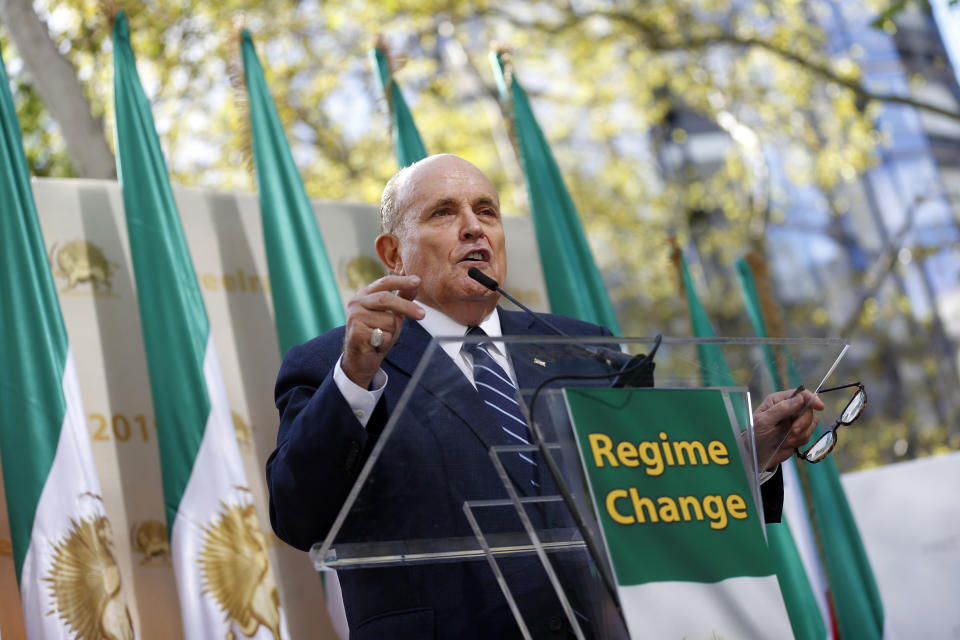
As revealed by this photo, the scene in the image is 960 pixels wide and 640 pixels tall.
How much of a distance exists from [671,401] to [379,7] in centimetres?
963

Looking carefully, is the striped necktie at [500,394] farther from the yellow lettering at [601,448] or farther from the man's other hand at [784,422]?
the man's other hand at [784,422]

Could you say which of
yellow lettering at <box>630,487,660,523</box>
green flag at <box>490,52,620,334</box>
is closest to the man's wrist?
yellow lettering at <box>630,487,660,523</box>

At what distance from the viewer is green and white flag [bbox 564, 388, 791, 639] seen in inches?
64.3

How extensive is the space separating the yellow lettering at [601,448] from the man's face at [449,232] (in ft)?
2.64

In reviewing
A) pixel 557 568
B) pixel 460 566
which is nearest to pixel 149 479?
pixel 460 566

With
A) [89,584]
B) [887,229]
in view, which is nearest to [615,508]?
[89,584]

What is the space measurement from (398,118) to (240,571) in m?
2.27

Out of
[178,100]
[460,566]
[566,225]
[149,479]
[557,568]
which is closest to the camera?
[557,568]

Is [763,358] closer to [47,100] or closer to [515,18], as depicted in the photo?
[47,100]

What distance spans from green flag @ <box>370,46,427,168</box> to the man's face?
2.05 m

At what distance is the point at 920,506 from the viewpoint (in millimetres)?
5266

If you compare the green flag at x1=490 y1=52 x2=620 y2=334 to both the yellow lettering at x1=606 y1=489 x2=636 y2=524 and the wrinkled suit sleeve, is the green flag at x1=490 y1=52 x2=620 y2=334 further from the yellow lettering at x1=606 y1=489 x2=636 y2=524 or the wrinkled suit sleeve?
the yellow lettering at x1=606 y1=489 x2=636 y2=524

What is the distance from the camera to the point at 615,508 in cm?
165

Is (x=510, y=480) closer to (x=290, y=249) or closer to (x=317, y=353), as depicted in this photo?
(x=317, y=353)
